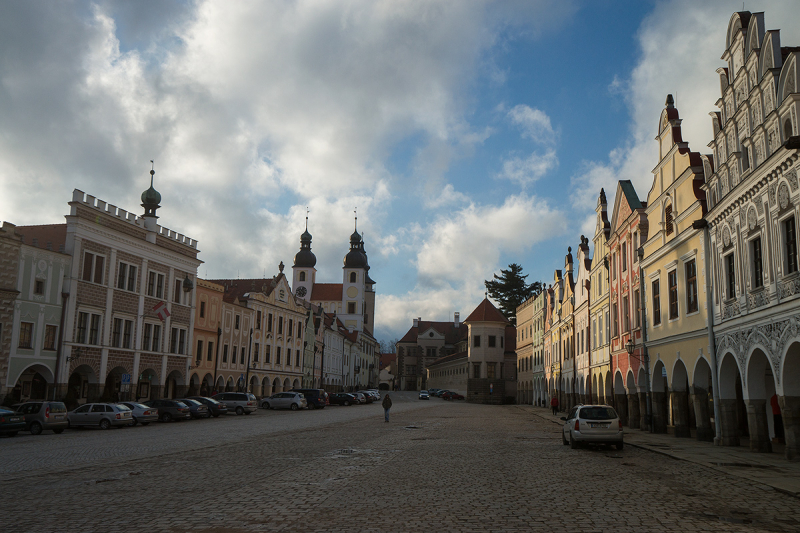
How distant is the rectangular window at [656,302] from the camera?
2928cm

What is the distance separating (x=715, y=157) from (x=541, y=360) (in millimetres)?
51708

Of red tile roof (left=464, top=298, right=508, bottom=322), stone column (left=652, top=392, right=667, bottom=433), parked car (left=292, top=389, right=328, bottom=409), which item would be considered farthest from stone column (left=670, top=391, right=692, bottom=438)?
red tile roof (left=464, top=298, right=508, bottom=322)

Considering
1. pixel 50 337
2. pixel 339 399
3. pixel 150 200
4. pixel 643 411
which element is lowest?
pixel 339 399

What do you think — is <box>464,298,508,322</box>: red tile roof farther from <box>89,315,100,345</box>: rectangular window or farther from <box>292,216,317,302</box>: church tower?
<box>89,315,100,345</box>: rectangular window

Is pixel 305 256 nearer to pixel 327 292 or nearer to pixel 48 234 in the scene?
pixel 327 292

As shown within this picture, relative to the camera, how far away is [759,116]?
64.3 ft

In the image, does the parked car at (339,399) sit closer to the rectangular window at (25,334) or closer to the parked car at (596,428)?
the rectangular window at (25,334)

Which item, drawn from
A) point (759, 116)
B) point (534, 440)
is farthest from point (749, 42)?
point (534, 440)

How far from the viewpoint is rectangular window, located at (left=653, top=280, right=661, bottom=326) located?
96.1 ft

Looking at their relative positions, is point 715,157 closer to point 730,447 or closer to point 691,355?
point 691,355

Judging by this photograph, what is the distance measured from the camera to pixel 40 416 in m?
28.1

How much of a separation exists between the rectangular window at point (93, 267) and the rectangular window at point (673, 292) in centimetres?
3317

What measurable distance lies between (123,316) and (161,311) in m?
2.61

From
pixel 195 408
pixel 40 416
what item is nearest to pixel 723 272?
pixel 40 416
